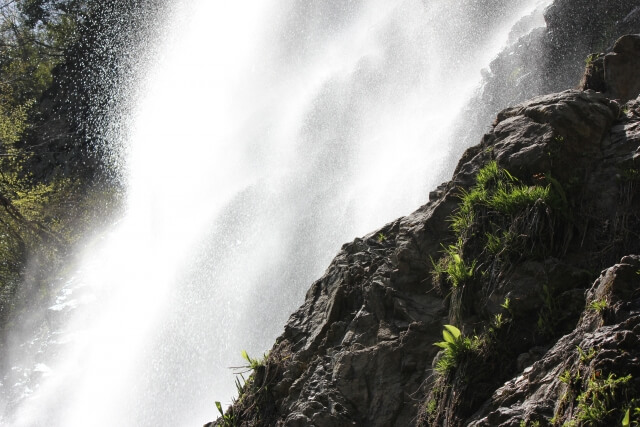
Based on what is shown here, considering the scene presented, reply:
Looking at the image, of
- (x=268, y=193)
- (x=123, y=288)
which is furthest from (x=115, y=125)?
(x=268, y=193)

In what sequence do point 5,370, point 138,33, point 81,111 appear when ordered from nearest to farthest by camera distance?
point 5,370
point 81,111
point 138,33

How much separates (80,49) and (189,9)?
10.4 m

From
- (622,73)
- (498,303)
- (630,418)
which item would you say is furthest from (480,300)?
(622,73)

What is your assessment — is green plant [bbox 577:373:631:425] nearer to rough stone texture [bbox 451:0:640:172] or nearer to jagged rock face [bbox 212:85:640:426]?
jagged rock face [bbox 212:85:640:426]

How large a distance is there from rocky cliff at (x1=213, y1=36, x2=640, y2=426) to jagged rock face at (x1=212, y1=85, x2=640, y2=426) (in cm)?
1

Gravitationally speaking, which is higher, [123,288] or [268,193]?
[123,288]

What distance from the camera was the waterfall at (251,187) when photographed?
51.7ft

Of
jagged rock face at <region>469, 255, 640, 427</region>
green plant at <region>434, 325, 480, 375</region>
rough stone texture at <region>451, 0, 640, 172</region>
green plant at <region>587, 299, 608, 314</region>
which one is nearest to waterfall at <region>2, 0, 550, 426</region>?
rough stone texture at <region>451, 0, 640, 172</region>

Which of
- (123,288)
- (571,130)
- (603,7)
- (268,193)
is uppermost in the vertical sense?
(123,288)

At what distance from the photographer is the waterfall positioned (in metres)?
15.8

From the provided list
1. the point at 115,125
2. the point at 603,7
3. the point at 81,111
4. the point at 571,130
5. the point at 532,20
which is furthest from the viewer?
the point at 81,111

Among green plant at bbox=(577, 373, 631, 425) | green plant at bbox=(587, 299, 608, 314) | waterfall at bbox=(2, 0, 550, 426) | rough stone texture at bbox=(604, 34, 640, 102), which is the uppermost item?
waterfall at bbox=(2, 0, 550, 426)

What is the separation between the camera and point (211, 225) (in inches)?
825

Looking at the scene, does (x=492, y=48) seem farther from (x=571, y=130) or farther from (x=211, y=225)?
(x=571, y=130)
